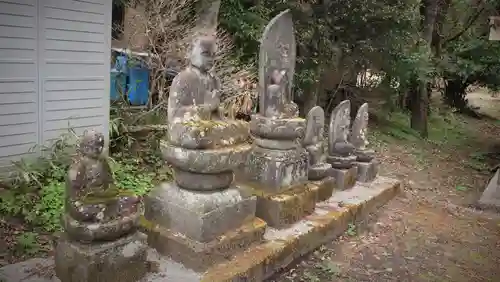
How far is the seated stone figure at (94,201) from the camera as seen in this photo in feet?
8.91

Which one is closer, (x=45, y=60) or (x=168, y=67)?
(x=45, y=60)

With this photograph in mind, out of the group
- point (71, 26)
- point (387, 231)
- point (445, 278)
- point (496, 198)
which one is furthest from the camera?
point (496, 198)

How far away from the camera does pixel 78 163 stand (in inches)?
111

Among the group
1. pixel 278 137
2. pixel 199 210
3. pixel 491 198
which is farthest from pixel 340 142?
pixel 199 210

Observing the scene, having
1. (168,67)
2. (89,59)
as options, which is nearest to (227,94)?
(168,67)

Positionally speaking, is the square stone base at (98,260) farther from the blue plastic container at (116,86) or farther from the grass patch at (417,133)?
the grass patch at (417,133)

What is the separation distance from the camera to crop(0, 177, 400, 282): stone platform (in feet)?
10.1

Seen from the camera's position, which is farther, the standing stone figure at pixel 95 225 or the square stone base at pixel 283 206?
the square stone base at pixel 283 206

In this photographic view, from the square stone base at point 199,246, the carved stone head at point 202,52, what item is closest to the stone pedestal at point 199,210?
the square stone base at point 199,246

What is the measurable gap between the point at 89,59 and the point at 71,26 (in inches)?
20.1

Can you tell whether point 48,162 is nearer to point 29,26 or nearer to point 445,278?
point 29,26

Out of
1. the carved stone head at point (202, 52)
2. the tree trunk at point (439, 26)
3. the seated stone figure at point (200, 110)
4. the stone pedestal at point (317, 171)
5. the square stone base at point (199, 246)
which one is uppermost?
the tree trunk at point (439, 26)

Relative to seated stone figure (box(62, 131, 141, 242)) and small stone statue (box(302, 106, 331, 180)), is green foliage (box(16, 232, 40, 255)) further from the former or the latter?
small stone statue (box(302, 106, 331, 180))

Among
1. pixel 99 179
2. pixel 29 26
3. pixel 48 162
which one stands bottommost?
pixel 48 162
